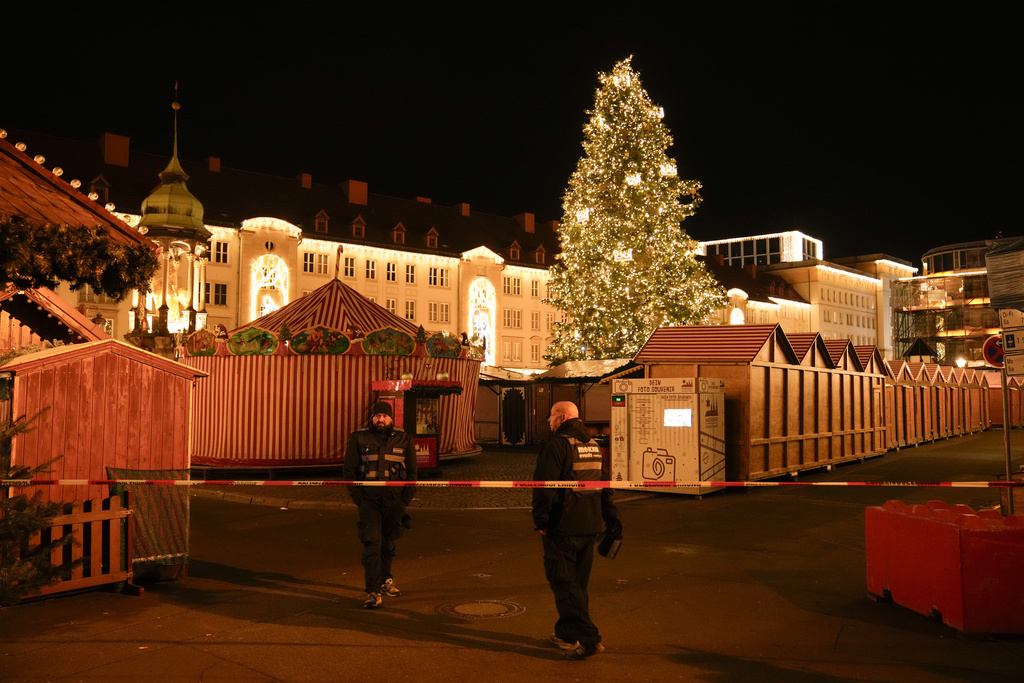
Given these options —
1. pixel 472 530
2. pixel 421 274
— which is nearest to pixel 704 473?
pixel 472 530

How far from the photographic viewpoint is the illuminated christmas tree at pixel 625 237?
32031 millimetres

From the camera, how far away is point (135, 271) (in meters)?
6.67

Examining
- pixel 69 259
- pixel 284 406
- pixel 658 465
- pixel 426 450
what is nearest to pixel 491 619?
pixel 69 259

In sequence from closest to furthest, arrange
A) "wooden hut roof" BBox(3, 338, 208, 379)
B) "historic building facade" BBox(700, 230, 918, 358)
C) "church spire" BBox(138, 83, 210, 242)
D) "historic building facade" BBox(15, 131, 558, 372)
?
"wooden hut roof" BBox(3, 338, 208, 379)
"church spire" BBox(138, 83, 210, 242)
"historic building facade" BBox(15, 131, 558, 372)
"historic building facade" BBox(700, 230, 918, 358)

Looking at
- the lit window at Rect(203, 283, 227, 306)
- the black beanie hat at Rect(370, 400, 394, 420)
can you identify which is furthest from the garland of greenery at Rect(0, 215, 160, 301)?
the lit window at Rect(203, 283, 227, 306)

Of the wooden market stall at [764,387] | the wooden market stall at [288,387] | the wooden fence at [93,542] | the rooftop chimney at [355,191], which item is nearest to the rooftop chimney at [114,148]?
the rooftop chimney at [355,191]

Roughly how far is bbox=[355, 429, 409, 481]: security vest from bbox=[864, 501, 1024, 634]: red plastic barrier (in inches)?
165

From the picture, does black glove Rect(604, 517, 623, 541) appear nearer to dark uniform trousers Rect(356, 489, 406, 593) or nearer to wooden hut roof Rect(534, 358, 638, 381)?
dark uniform trousers Rect(356, 489, 406, 593)

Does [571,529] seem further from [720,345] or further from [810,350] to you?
[810,350]

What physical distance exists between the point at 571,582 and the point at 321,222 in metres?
48.4

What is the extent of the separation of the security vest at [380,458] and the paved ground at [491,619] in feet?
3.65

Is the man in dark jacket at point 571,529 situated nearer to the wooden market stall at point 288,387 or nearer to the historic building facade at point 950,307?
the wooden market stall at point 288,387

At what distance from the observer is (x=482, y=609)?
6.99m

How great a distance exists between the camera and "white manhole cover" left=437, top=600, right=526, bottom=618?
6832mm
